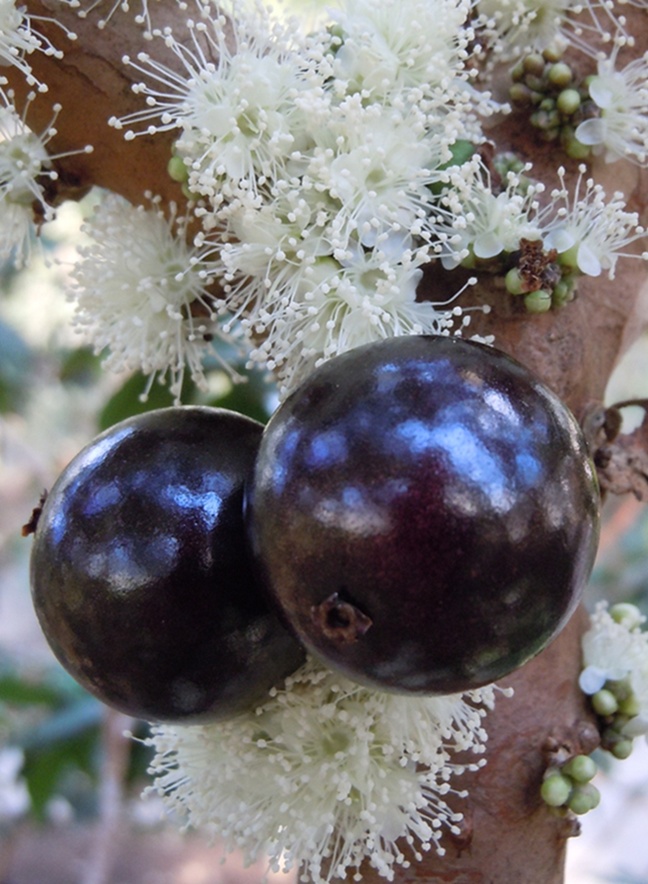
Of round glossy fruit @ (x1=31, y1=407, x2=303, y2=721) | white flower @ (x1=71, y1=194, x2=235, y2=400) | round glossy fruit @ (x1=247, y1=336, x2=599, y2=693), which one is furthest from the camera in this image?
white flower @ (x1=71, y1=194, x2=235, y2=400)

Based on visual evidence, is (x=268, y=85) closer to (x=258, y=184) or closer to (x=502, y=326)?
(x=258, y=184)

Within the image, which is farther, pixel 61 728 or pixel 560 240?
pixel 61 728

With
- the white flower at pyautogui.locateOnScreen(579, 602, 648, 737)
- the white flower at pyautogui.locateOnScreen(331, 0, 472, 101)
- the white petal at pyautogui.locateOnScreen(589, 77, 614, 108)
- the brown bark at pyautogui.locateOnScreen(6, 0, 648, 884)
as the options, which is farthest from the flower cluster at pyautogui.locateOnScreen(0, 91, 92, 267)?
the white flower at pyautogui.locateOnScreen(579, 602, 648, 737)

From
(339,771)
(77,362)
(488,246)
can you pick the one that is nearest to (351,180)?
(488,246)

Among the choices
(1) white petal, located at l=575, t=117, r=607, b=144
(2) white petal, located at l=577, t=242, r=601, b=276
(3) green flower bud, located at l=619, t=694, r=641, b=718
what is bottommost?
(3) green flower bud, located at l=619, t=694, r=641, b=718

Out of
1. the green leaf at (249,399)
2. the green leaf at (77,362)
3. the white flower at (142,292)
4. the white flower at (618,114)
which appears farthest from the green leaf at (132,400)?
the white flower at (618,114)

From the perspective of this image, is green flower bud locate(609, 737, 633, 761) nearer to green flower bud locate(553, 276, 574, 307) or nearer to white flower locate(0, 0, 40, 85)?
green flower bud locate(553, 276, 574, 307)

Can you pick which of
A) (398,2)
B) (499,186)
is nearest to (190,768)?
(499,186)

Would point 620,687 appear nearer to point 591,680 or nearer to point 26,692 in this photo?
point 591,680
